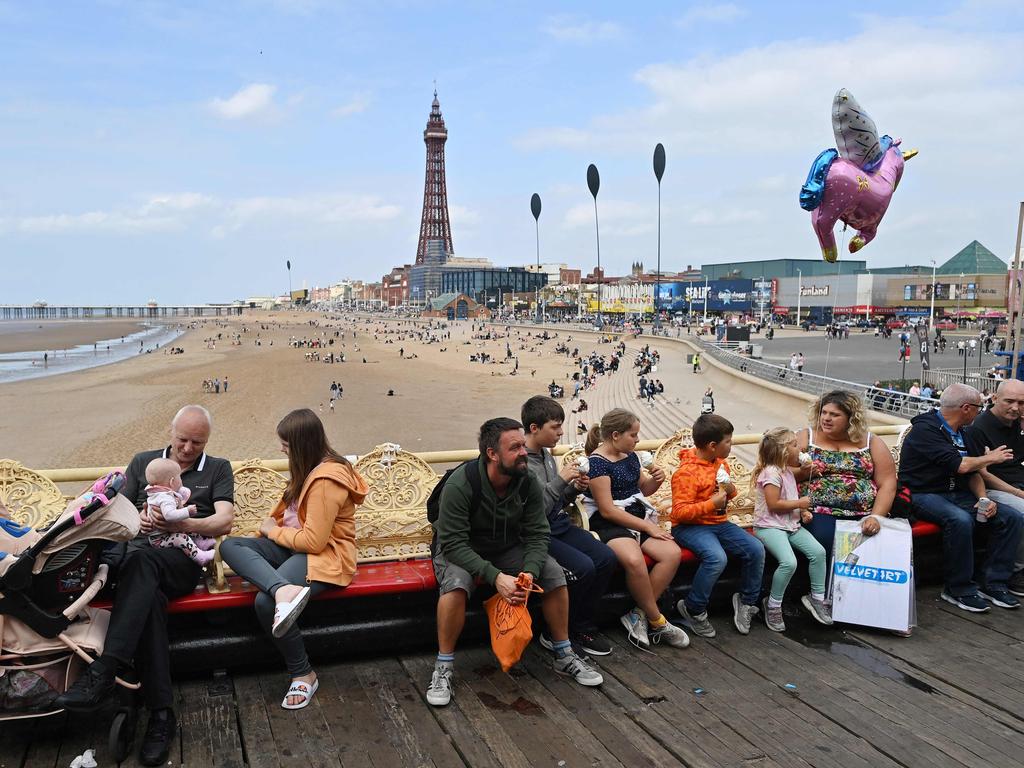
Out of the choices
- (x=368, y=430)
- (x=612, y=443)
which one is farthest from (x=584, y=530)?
(x=368, y=430)

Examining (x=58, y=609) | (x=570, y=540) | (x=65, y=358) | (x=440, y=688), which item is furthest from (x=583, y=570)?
(x=65, y=358)

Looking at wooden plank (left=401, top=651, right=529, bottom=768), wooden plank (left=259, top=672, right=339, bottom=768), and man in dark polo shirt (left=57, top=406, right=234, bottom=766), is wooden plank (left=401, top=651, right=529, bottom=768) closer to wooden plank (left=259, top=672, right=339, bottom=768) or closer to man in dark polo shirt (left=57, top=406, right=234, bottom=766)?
wooden plank (left=259, top=672, right=339, bottom=768)

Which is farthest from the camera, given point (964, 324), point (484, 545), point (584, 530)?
point (964, 324)

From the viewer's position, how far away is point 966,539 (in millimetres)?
4398

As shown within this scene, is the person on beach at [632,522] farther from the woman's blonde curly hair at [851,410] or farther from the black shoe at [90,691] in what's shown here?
the black shoe at [90,691]

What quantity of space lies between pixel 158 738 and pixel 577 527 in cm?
210

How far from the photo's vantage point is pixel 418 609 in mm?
3729

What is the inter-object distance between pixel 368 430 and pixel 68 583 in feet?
68.2

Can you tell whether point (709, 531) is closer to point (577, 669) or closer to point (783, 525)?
point (783, 525)

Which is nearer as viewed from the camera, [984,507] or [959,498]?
[984,507]

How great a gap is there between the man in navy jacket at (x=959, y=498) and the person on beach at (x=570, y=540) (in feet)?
7.11

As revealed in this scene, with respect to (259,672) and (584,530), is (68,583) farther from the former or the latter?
(584,530)

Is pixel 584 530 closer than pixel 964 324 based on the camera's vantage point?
Yes

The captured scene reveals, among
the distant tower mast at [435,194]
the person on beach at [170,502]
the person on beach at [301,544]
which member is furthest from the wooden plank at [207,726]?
the distant tower mast at [435,194]
